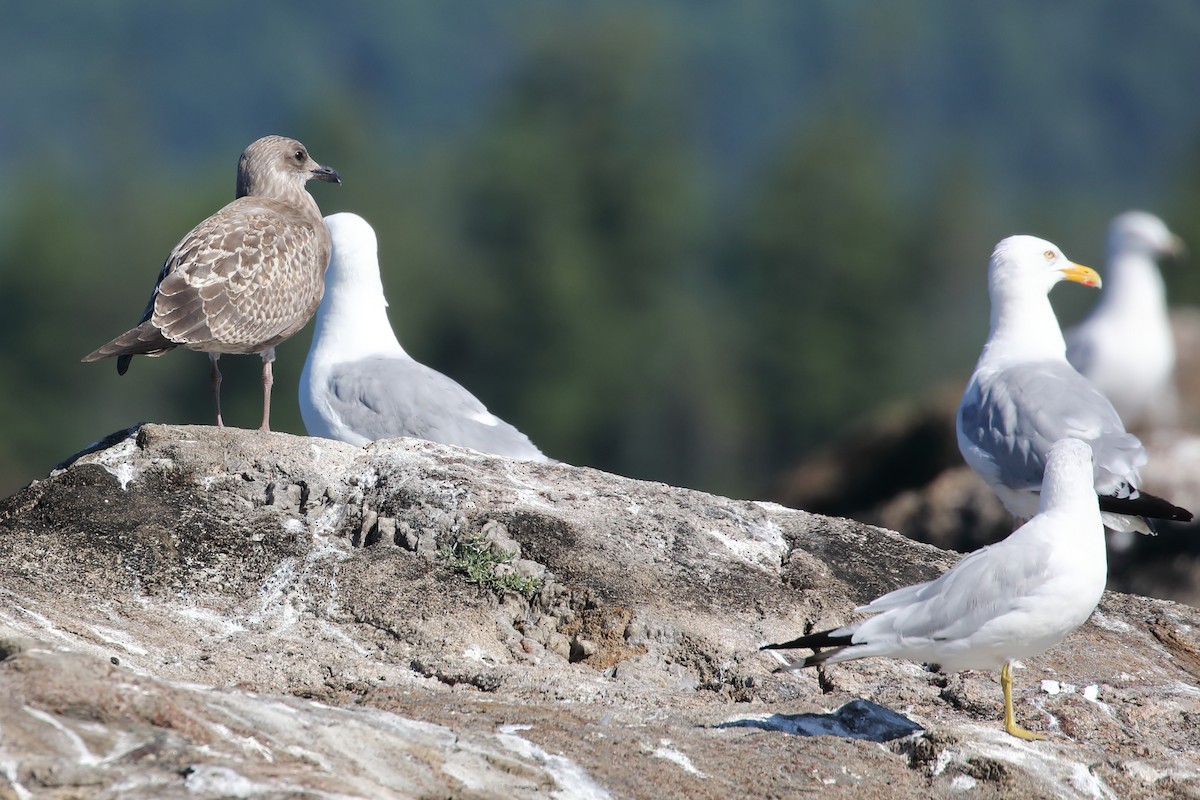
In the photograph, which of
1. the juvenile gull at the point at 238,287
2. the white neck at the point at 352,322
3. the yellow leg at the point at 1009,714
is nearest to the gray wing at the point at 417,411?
the white neck at the point at 352,322

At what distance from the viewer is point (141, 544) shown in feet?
21.7

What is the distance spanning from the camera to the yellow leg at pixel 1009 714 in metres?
5.87

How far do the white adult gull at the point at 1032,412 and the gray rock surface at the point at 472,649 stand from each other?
1.96 ft

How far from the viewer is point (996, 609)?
5855 mm

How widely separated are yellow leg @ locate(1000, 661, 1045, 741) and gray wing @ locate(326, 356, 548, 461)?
3.02 m

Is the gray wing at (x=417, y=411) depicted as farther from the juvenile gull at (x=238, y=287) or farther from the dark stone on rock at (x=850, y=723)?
the dark stone on rock at (x=850, y=723)

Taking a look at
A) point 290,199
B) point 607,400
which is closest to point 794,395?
point 607,400

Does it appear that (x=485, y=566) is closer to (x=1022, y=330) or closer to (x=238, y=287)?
(x=238, y=287)

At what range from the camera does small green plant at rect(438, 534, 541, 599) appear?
662cm

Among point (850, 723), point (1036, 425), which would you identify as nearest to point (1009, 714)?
point (850, 723)

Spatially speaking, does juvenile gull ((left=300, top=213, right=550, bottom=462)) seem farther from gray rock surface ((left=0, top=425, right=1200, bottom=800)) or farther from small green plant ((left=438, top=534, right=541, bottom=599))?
small green plant ((left=438, top=534, right=541, bottom=599))

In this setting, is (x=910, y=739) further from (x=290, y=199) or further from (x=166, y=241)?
(x=166, y=241)

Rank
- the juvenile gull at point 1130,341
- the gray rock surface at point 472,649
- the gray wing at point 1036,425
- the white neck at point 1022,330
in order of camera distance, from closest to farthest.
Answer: the gray rock surface at point 472,649 → the gray wing at point 1036,425 → the white neck at point 1022,330 → the juvenile gull at point 1130,341

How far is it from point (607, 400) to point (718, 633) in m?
47.6
